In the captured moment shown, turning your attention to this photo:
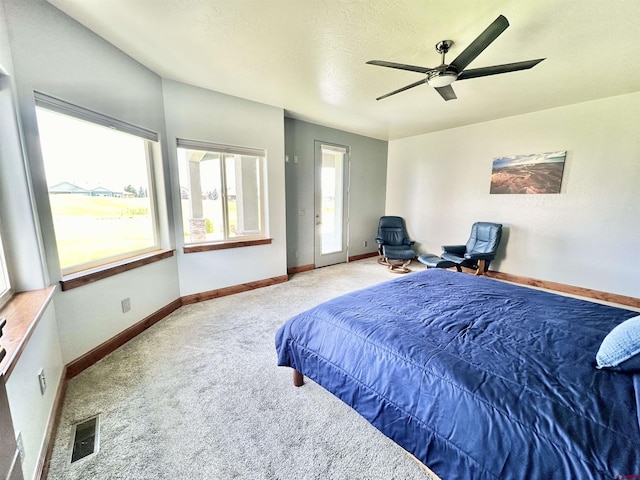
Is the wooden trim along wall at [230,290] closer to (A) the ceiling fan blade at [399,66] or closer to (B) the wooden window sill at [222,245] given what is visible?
(B) the wooden window sill at [222,245]

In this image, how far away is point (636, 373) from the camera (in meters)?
1.03

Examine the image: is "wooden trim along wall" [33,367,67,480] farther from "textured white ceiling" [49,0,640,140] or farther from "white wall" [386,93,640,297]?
"white wall" [386,93,640,297]

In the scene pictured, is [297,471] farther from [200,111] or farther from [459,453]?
[200,111]

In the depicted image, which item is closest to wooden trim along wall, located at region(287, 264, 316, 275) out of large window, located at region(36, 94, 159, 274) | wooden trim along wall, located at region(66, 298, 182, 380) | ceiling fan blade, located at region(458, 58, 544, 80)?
wooden trim along wall, located at region(66, 298, 182, 380)

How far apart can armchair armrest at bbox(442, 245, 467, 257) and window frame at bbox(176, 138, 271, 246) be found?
294cm

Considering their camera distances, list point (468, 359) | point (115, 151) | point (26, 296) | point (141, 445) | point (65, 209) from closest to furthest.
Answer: point (468, 359) < point (141, 445) < point (26, 296) < point (65, 209) < point (115, 151)

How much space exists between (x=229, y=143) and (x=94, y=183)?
1.56 metres

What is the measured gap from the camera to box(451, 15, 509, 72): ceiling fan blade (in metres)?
1.50

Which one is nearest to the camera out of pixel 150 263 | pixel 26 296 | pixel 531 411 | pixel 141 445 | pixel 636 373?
pixel 531 411

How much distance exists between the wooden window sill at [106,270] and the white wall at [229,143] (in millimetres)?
453

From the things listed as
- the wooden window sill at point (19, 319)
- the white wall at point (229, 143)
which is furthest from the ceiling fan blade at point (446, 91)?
the wooden window sill at point (19, 319)

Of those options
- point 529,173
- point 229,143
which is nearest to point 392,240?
point 529,173

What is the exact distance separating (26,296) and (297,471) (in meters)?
1.96

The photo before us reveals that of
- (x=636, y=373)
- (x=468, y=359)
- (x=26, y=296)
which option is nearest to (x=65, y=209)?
(x=26, y=296)
